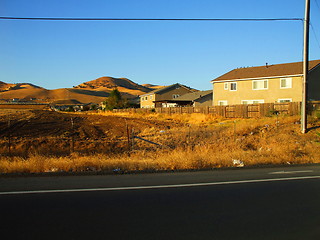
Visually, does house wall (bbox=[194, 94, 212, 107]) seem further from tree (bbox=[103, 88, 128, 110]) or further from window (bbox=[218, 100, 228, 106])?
tree (bbox=[103, 88, 128, 110])

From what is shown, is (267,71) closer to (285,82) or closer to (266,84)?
(266,84)

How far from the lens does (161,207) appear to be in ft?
19.2

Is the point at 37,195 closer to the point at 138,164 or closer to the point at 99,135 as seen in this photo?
the point at 138,164

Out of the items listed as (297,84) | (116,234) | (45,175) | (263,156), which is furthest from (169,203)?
(297,84)

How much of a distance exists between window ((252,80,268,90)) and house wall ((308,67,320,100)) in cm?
493

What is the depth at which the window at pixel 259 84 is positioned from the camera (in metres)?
39.1

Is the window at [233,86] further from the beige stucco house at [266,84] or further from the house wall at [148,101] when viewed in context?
the house wall at [148,101]

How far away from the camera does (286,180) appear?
8320 mm

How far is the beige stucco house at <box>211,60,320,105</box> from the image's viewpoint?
36500 millimetres

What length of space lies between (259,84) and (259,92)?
0.99m

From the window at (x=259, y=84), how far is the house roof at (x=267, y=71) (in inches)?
26.7

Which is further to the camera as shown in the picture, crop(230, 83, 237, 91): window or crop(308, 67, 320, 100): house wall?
crop(230, 83, 237, 91): window

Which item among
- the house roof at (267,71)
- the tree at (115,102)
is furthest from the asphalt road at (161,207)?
the tree at (115,102)

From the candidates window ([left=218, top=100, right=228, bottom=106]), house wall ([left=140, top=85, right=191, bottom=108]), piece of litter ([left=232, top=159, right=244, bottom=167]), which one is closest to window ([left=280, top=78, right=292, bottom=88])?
window ([left=218, top=100, right=228, bottom=106])
